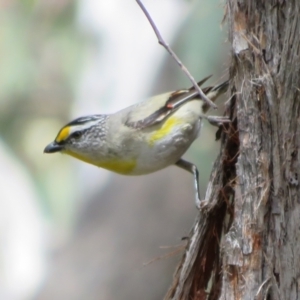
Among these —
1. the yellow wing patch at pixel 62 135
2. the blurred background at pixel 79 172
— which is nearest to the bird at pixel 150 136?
the yellow wing patch at pixel 62 135

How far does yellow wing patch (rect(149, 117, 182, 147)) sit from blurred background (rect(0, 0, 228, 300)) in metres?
1.30

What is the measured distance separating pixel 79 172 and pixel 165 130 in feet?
7.44

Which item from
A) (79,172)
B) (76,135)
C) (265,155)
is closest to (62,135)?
(76,135)

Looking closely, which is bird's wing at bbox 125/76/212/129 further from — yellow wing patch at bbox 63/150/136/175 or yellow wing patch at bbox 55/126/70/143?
yellow wing patch at bbox 55/126/70/143

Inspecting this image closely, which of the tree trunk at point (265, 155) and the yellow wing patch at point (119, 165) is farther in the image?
the yellow wing patch at point (119, 165)

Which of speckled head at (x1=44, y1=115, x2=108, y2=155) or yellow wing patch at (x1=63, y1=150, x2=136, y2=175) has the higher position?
speckled head at (x1=44, y1=115, x2=108, y2=155)

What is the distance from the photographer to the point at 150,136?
3.21 meters

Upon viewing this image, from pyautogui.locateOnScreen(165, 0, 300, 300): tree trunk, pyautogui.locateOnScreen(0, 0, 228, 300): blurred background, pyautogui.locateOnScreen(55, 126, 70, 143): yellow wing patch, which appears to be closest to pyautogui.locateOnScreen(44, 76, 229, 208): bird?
pyautogui.locateOnScreen(55, 126, 70, 143): yellow wing patch

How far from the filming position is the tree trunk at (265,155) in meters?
2.23

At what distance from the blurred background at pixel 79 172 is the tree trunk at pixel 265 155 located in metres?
2.13

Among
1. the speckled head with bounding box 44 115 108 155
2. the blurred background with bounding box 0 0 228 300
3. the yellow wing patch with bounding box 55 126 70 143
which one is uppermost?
the yellow wing patch with bounding box 55 126 70 143

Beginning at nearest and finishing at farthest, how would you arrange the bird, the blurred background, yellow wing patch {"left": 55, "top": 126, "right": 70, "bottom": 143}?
the bird
yellow wing patch {"left": 55, "top": 126, "right": 70, "bottom": 143}
the blurred background

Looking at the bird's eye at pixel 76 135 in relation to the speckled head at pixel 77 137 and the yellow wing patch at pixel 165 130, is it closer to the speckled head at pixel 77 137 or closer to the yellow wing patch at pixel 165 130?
the speckled head at pixel 77 137

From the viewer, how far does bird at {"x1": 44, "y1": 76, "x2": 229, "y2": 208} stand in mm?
3189
